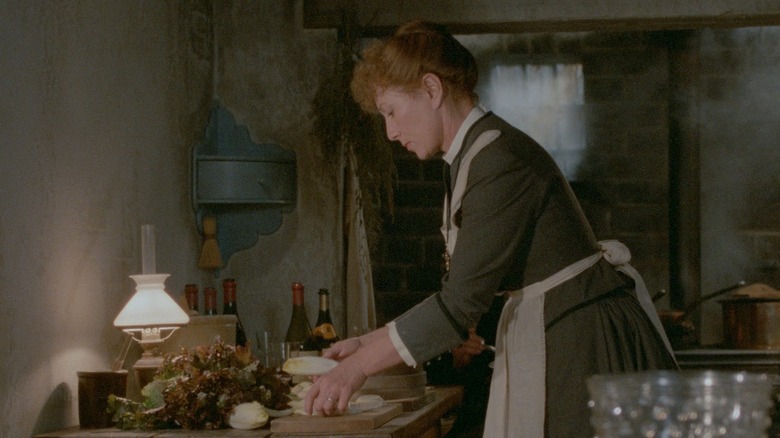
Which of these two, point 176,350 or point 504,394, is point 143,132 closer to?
point 176,350

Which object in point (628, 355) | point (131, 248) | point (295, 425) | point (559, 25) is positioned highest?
point (559, 25)

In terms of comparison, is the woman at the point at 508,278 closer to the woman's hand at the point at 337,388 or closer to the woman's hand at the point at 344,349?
the woman's hand at the point at 337,388

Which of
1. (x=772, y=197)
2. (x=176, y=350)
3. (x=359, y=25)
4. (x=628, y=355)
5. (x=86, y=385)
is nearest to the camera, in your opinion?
(x=628, y=355)

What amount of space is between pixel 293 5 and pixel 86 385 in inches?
81.1

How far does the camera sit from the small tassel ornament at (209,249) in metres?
3.66

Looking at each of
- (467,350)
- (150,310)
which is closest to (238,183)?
(467,350)

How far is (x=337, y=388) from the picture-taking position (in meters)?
1.80

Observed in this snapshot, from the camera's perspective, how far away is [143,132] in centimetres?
313

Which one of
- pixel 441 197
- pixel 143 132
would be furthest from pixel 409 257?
pixel 143 132

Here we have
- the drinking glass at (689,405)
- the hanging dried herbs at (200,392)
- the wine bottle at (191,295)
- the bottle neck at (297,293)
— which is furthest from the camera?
the bottle neck at (297,293)

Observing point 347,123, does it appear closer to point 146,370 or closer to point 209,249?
point 209,249

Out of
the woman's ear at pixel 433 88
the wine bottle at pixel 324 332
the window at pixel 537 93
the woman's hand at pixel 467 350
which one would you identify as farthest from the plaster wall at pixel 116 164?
the window at pixel 537 93

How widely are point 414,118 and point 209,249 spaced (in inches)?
71.3

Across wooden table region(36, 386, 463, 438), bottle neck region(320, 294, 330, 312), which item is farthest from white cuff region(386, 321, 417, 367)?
bottle neck region(320, 294, 330, 312)
